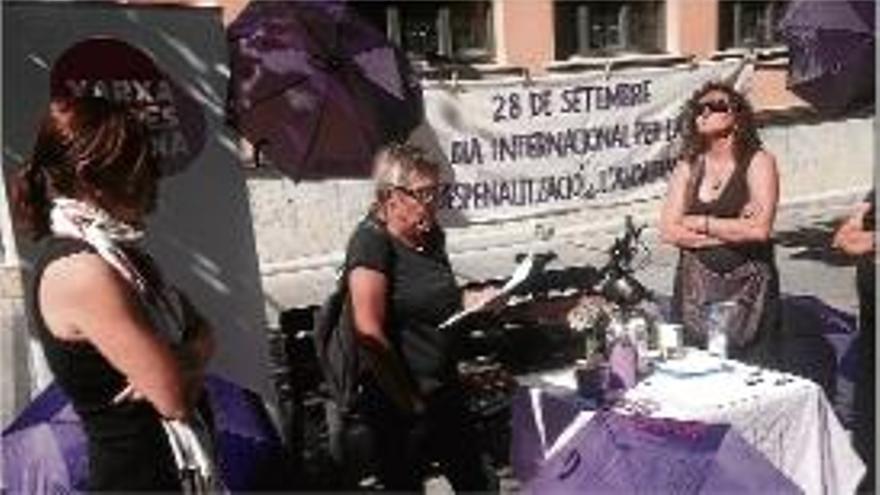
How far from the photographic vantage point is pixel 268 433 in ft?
14.7

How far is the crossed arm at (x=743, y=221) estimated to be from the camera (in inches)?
180

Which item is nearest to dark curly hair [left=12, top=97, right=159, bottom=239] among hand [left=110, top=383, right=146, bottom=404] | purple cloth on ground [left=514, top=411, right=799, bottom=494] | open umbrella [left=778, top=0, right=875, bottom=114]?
hand [left=110, top=383, right=146, bottom=404]

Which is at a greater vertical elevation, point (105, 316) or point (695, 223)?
point (105, 316)

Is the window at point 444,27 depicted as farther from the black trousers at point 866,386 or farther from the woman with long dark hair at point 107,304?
the woman with long dark hair at point 107,304

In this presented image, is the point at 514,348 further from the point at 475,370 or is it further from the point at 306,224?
A: the point at 306,224

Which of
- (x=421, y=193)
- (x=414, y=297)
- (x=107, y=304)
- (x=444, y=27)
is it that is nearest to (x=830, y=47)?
(x=421, y=193)

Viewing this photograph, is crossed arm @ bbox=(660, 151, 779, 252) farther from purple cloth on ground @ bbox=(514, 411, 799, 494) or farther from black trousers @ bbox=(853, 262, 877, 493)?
purple cloth on ground @ bbox=(514, 411, 799, 494)

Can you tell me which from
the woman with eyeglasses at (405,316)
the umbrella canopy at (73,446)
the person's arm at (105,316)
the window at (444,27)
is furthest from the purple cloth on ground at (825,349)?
the window at (444,27)

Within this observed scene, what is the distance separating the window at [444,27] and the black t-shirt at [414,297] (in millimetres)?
8090

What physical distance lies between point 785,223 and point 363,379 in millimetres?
9194

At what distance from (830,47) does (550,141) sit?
2477 millimetres

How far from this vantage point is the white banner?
837 cm

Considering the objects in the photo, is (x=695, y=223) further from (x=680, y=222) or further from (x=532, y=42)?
(x=532, y=42)

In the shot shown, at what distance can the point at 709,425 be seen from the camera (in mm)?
3775
